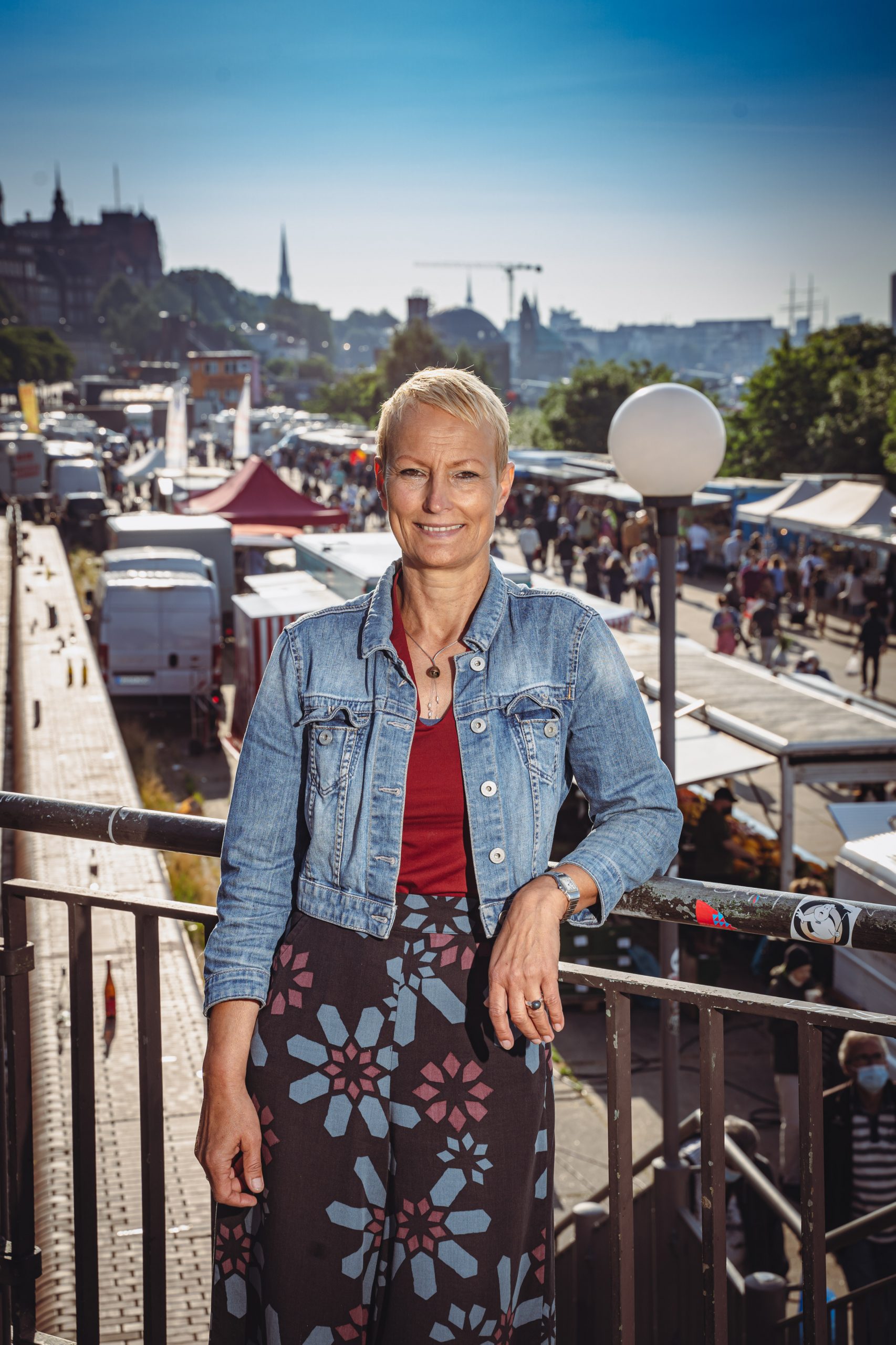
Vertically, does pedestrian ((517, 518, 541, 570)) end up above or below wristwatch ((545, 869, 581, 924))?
below


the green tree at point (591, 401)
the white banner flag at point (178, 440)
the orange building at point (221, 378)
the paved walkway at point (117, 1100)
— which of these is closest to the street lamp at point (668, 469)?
the paved walkway at point (117, 1100)

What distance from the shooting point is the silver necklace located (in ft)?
6.36

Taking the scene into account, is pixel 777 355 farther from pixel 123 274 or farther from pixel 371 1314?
pixel 123 274

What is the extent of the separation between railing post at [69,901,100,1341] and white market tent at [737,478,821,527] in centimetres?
2573

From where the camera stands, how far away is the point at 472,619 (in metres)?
1.98

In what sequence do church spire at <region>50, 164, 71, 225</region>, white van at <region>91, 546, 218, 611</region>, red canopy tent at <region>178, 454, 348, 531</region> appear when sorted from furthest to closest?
church spire at <region>50, 164, 71, 225</region>, red canopy tent at <region>178, 454, 348, 531</region>, white van at <region>91, 546, 218, 611</region>

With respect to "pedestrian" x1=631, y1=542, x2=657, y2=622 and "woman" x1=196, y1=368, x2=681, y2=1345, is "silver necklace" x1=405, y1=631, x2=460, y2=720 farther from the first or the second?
"pedestrian" x1=631, y1=542, x2=657, y2=622

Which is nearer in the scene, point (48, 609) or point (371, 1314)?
point (371, 1314)

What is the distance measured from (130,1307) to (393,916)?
9.48 feet

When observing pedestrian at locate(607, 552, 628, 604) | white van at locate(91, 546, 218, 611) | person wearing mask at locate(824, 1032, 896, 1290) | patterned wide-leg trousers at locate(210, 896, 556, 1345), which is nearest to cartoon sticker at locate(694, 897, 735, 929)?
patterned wide-leg trousers at locate(210, 896, 556, 1345)

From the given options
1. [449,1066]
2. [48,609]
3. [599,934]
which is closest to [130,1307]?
[449,1066]

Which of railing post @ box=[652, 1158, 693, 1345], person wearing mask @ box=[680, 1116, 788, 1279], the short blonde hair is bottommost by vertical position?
railing post @ box=[652, 1158, 693, 1345]

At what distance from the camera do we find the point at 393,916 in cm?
185

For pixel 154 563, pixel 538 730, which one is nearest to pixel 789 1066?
pixel 538 730
